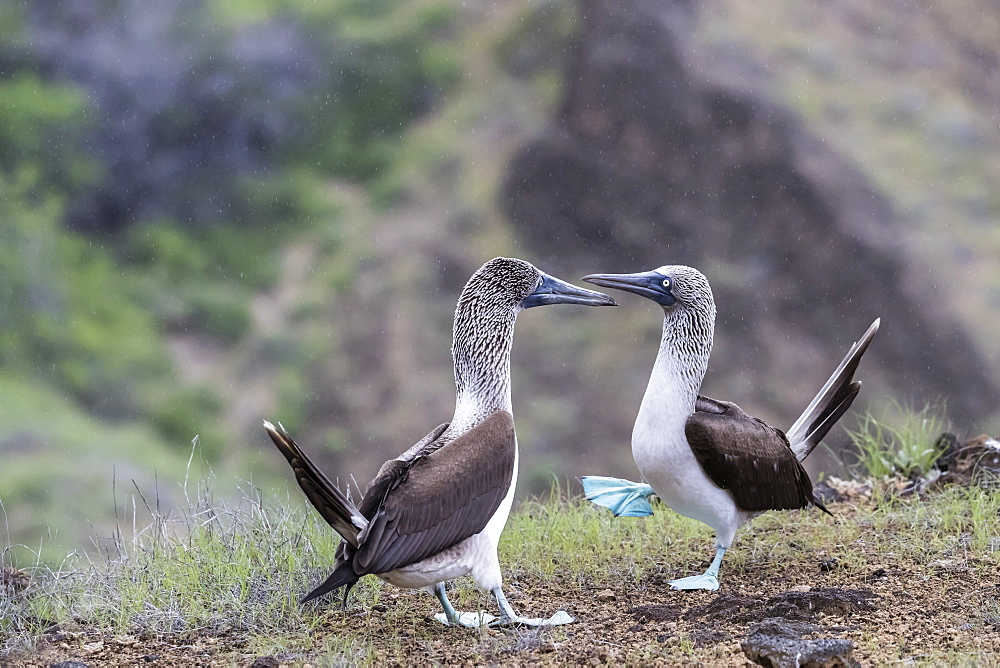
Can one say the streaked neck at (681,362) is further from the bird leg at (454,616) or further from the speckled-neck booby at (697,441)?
the bird leg at (454,616)

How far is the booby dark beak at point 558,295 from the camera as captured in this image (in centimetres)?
499

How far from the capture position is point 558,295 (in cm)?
502

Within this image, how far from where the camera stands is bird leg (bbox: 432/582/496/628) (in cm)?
472

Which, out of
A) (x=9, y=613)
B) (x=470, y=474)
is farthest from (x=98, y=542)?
(x=470, y=474)

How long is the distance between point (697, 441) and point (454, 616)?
138 centimetres

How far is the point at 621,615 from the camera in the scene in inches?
195

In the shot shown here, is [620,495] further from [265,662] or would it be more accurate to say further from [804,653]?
[265,662]

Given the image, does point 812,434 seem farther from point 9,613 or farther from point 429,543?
point 9,613

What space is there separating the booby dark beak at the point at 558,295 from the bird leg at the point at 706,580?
139 cm

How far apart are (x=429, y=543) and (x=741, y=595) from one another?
169 centimetres

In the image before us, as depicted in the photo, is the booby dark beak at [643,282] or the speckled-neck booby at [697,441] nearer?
Answer: the speckled-neck booby at [697,441]

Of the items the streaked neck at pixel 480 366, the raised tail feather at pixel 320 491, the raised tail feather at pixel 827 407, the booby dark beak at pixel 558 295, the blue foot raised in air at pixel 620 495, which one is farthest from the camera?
the raised tail feather at pixel 827 407

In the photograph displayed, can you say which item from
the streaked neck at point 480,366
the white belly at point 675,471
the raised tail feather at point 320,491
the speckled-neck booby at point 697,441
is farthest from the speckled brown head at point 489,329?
the raised tail feather at point 320,491

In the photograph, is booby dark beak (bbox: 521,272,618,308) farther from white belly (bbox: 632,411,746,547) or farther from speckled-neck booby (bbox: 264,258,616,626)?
white belly (bbox: 632,411,746,547)
